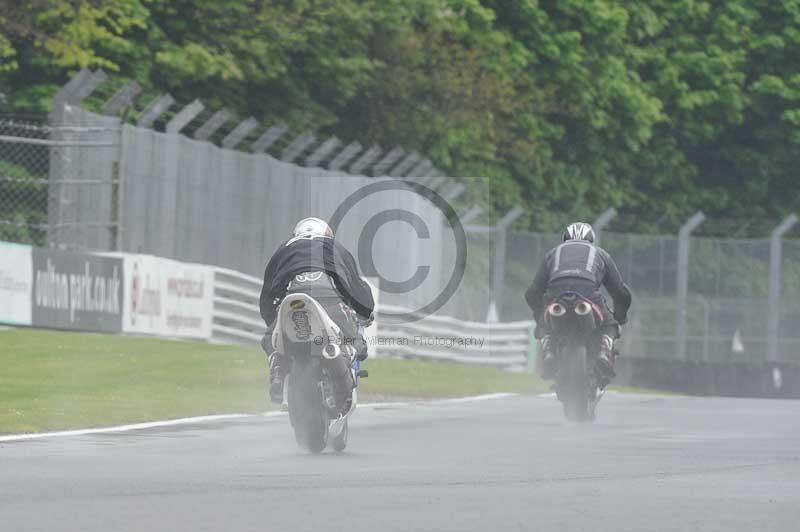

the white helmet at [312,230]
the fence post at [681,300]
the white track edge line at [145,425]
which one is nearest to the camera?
the white helmet at [312,230]

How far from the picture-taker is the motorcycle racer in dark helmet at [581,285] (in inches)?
675

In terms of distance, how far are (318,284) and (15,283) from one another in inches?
408

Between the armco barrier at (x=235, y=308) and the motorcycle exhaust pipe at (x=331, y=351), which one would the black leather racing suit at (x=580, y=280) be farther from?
the armco barrier at (x=235, y=308)

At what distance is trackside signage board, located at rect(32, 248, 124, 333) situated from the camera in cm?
2361

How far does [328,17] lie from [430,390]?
1531 cm

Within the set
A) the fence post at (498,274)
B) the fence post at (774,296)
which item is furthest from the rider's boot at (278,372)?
the fence post at (774,296)

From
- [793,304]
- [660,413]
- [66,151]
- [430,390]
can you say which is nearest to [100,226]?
[66,151]

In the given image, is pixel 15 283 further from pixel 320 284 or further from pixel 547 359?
pixel 320 284

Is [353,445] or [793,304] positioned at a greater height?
[793,304]

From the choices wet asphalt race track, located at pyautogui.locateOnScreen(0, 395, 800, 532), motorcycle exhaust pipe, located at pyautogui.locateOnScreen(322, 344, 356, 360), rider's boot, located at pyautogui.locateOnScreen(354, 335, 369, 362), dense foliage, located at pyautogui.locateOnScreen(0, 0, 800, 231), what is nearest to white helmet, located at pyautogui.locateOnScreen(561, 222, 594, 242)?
wet asphalt race track, located at pyautogui.locateOnScreen(0, 395, 800, 532)

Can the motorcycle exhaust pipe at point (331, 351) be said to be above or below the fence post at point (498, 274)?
below

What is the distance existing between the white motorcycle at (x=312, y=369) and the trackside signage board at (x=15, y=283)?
10212mm

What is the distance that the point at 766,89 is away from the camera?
4950 centimetres

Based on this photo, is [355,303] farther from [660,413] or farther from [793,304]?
[793,304]
